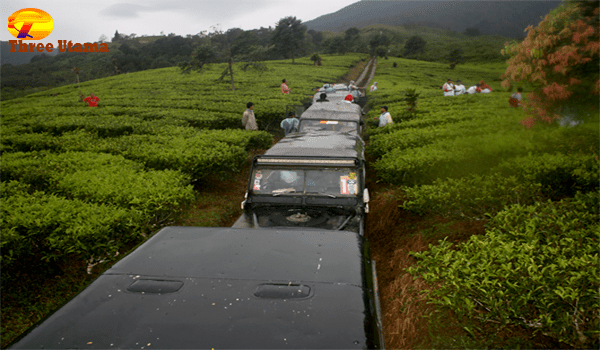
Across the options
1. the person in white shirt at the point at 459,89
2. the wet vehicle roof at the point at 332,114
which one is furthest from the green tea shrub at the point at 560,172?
the person in white shirt at the point at 459,89

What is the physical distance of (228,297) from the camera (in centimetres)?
196

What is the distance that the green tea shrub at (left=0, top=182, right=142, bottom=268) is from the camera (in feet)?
12.9

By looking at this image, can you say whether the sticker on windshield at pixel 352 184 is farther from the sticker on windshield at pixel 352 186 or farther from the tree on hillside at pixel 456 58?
the tree on hillside at pixel 456 58

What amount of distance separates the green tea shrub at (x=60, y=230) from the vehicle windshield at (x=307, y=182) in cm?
196

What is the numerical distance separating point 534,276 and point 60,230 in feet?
17.0

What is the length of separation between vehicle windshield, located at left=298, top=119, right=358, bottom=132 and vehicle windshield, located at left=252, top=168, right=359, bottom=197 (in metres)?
4.06

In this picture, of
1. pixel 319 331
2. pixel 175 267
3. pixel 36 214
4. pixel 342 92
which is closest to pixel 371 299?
pixel 319 331

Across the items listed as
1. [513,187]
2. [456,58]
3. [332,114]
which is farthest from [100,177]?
[456,58]

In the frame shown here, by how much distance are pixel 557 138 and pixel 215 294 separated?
215 inches

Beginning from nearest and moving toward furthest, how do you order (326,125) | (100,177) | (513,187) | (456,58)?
(513,187) → (100,177) → (326,125) → (456,58)

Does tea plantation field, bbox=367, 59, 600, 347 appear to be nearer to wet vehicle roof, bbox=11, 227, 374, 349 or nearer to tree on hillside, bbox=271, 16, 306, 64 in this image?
wet vehicle roof, bbox=11, 227, 374, 349

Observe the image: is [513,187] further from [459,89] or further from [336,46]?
[336,46]

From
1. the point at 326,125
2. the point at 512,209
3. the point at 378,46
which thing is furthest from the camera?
the point at 378,46

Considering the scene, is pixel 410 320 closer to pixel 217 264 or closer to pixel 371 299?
pixel 371 299
